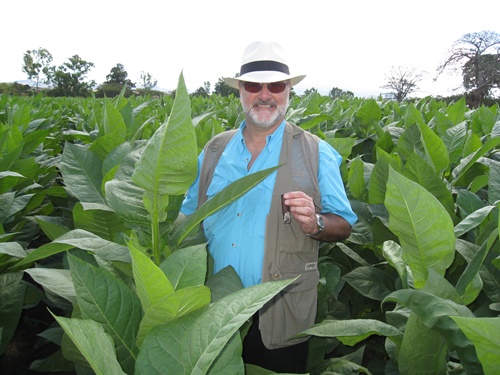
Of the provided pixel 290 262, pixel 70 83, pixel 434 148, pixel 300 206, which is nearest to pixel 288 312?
pixel 290 262

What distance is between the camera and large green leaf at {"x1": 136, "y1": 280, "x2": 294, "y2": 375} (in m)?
0.94

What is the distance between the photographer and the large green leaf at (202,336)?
0.94 m

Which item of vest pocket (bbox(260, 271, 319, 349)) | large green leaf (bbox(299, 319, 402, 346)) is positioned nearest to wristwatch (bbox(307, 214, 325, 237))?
vest pocket (bbox(260, 271, 319, 349))

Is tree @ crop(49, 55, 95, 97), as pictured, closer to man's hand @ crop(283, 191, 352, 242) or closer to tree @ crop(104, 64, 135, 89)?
tree @ crop(104, 64, 135, 89)

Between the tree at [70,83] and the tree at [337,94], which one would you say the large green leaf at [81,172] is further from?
the tree at [70,83]

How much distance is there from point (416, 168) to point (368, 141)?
8.06 ft

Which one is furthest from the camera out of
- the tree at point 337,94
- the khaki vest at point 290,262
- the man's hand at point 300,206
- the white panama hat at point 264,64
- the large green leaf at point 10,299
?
the tree at point 337,94

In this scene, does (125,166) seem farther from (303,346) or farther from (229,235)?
(303,346)

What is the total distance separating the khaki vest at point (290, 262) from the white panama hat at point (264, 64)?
0.43 metres

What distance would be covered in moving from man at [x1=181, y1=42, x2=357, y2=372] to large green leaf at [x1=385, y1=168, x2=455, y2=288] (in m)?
0.70

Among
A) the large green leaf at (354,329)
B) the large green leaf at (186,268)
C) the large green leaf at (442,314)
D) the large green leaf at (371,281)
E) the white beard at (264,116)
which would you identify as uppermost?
the white beard at (264,116)

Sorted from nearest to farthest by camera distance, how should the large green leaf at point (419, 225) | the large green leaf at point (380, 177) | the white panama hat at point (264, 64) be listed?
the large green leaf at point (419, 225) < the large green leaf at point (380, 177) < the white panama hat at point (264, 64)

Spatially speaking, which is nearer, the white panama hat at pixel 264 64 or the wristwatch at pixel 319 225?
the wristwatch at pixel 319 225

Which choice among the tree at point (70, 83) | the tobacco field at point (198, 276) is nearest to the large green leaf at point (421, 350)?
the tobacco field at point (198, 276)
